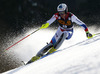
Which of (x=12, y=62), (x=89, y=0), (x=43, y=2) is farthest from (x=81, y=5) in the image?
(x=12, y=62)

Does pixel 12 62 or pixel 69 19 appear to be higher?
pixel 69 19

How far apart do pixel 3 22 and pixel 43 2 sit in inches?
94.8

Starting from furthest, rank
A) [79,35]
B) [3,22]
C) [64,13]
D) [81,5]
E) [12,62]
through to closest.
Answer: [81,5] < [3,22] < [79,35] < [12,62] < [64,13]

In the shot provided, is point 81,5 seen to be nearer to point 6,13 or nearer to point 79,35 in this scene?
point 79,35

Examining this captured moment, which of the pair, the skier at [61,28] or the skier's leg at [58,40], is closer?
the skier at [61,28]

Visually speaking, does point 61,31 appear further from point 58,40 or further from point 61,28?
point 58,40

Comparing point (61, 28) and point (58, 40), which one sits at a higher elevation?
point (61, 28)

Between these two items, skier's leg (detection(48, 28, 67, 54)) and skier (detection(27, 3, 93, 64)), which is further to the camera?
skier's leg (detection(48, 28, 67, 54))

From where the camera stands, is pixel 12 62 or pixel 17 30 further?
pixel 17 30

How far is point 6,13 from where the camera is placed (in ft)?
29.0

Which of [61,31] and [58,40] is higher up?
[61,31]

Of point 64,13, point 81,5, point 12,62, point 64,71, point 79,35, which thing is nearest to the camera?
point 64,71

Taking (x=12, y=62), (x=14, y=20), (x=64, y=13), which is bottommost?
(x=12, y=62)

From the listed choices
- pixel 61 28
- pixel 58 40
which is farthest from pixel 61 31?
pixel 58 40
